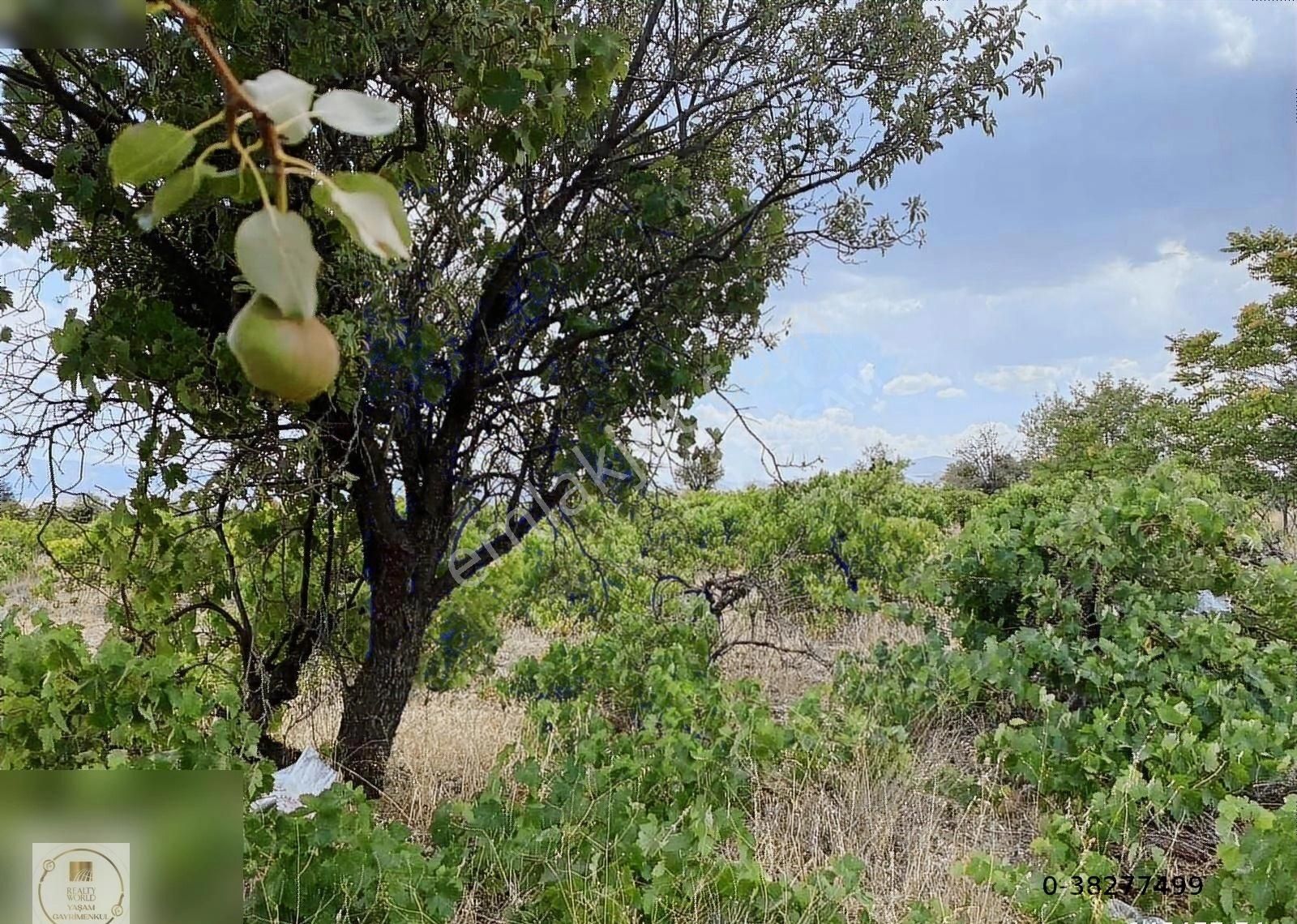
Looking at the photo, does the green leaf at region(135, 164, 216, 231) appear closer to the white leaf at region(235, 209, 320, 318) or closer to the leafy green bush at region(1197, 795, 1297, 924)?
the white leaf at region(235, 209, 320, 318)

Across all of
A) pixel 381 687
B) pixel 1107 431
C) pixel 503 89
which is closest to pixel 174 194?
pixel 503 89

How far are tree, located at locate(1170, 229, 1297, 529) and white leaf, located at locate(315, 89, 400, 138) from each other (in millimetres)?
15290

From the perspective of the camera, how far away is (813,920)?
1873 mm

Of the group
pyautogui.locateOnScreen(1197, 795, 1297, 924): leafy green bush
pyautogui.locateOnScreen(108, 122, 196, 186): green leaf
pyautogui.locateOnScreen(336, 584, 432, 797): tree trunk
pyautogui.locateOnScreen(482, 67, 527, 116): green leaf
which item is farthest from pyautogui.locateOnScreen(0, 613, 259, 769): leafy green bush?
pyautogui.locateOnScreen(1197, 795, 1297, 924): leafy green bush

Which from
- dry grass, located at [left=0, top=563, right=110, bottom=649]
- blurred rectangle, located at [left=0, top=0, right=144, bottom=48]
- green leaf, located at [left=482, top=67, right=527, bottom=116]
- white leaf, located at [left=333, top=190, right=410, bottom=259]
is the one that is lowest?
white leaf, located at [left=333, top=190, right=410, bottom=259]

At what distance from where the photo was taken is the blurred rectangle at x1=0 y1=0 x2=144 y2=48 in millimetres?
382

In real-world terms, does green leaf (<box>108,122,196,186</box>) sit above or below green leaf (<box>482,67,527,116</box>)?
below

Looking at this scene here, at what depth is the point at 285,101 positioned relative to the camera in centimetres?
30

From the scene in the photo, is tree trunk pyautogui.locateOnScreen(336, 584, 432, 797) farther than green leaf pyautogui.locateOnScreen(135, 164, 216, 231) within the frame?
Yes

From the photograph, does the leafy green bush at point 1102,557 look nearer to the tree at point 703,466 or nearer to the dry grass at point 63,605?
the tree at point 703,466

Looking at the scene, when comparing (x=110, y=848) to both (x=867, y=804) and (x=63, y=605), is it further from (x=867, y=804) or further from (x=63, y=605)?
(x=63, y=605)

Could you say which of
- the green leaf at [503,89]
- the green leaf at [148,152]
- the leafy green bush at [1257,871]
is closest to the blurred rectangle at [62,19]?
the green leaf at [148,152]

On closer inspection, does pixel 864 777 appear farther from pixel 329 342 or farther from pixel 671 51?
pixel 329 342

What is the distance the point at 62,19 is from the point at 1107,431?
21.8 meters
